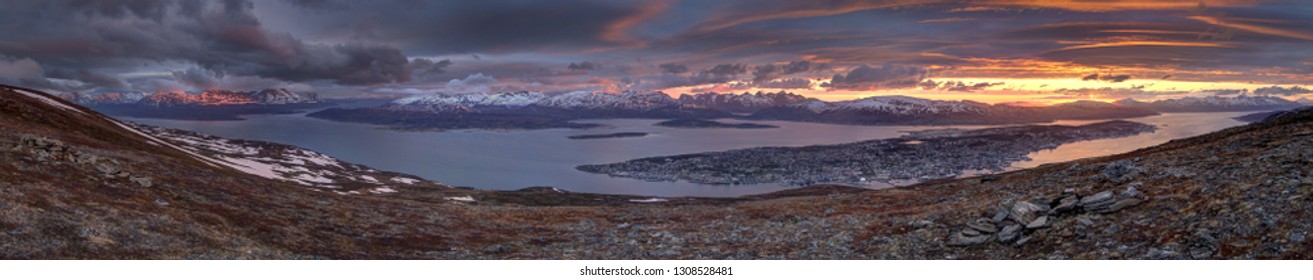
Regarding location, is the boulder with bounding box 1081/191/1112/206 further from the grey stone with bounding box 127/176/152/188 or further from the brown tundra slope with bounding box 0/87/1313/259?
the grey stone with bounding box 127/176/152/188

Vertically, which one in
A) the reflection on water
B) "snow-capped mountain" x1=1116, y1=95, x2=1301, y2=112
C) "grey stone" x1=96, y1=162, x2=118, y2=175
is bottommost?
the reflection on water

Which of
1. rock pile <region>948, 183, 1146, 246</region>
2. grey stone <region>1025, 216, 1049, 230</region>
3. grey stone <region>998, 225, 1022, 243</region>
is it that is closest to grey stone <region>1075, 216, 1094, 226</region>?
rock pile <region>948, 183, 1146, 246</region>

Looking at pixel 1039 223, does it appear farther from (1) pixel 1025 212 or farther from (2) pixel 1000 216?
(2) pixel 1000 216

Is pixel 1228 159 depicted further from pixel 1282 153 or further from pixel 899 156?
pixel 899 156

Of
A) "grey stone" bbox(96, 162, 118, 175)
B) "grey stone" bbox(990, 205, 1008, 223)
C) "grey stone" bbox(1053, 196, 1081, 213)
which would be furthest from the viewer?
"grey stone" bbox(96, 162, 118, 175)

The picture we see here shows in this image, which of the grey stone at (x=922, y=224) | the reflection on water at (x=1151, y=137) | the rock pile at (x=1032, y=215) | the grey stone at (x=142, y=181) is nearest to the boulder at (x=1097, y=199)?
→ the rock pile at (x=1032, y=215)

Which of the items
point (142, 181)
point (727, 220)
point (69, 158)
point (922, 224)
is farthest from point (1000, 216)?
point (69, 158)

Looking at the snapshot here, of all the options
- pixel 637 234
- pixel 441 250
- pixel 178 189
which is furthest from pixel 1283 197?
pixel 178 189
